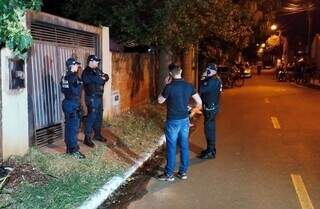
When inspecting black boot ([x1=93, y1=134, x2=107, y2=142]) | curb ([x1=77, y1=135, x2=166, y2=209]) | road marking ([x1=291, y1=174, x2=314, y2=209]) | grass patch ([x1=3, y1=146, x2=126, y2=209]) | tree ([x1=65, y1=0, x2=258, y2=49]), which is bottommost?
road marking ([x1=291, y1=174, x2=314, y2=209])

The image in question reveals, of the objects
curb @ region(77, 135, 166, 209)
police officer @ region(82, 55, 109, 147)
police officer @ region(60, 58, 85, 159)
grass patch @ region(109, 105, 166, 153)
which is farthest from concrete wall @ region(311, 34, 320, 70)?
police officer @ region(60, 58, 85, 159)

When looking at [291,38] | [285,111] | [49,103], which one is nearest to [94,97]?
[49,103]

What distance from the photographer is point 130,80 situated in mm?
17109

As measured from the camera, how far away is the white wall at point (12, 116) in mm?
8523

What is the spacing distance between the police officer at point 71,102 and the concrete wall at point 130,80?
5024 mm

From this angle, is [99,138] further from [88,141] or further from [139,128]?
[139,128]

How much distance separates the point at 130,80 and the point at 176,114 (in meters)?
8.33

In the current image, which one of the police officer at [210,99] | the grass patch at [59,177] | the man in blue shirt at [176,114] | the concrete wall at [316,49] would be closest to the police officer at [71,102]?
the grass patch at [59,177]

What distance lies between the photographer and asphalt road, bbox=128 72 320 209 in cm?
770

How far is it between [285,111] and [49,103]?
11404mm

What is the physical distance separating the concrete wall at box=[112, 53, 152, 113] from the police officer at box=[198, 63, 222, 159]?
4273mm

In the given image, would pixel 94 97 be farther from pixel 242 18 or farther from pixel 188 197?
pixel 242 18

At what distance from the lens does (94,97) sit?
1064 centimetres

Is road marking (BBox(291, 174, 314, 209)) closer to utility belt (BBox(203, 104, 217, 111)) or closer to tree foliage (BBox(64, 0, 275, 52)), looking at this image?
utility belt (BBox(203, 104, 217, 111))
